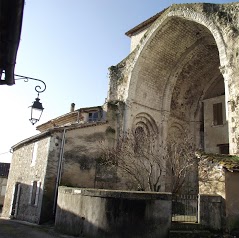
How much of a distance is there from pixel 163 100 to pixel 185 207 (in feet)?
29.8

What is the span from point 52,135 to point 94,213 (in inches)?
226

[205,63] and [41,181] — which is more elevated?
[205,63]

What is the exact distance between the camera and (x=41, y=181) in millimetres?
13781

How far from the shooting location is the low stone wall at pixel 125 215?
8.74m

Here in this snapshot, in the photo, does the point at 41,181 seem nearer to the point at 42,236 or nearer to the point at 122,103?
the point at 42,236

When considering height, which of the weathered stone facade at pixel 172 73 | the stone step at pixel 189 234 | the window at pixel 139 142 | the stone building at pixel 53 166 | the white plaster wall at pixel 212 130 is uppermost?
the weathered stone facade at pixel 172 73

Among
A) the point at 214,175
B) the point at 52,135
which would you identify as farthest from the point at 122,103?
the point at 214,175

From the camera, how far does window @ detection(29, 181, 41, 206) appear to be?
45.9ft

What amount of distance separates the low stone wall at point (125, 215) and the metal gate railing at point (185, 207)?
4.39 feet

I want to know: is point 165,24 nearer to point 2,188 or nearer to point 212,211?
point 212,211

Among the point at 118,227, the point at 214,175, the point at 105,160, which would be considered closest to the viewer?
the point at 118,227

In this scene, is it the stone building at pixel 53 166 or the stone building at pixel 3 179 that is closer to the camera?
the stone building at pixel 53 166

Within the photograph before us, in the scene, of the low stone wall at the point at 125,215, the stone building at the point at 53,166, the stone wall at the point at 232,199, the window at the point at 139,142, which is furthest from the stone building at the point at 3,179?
the stone wall at the point at 232,199

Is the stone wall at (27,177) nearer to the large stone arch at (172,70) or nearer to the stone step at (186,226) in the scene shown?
the large stone arch at (172,70)
